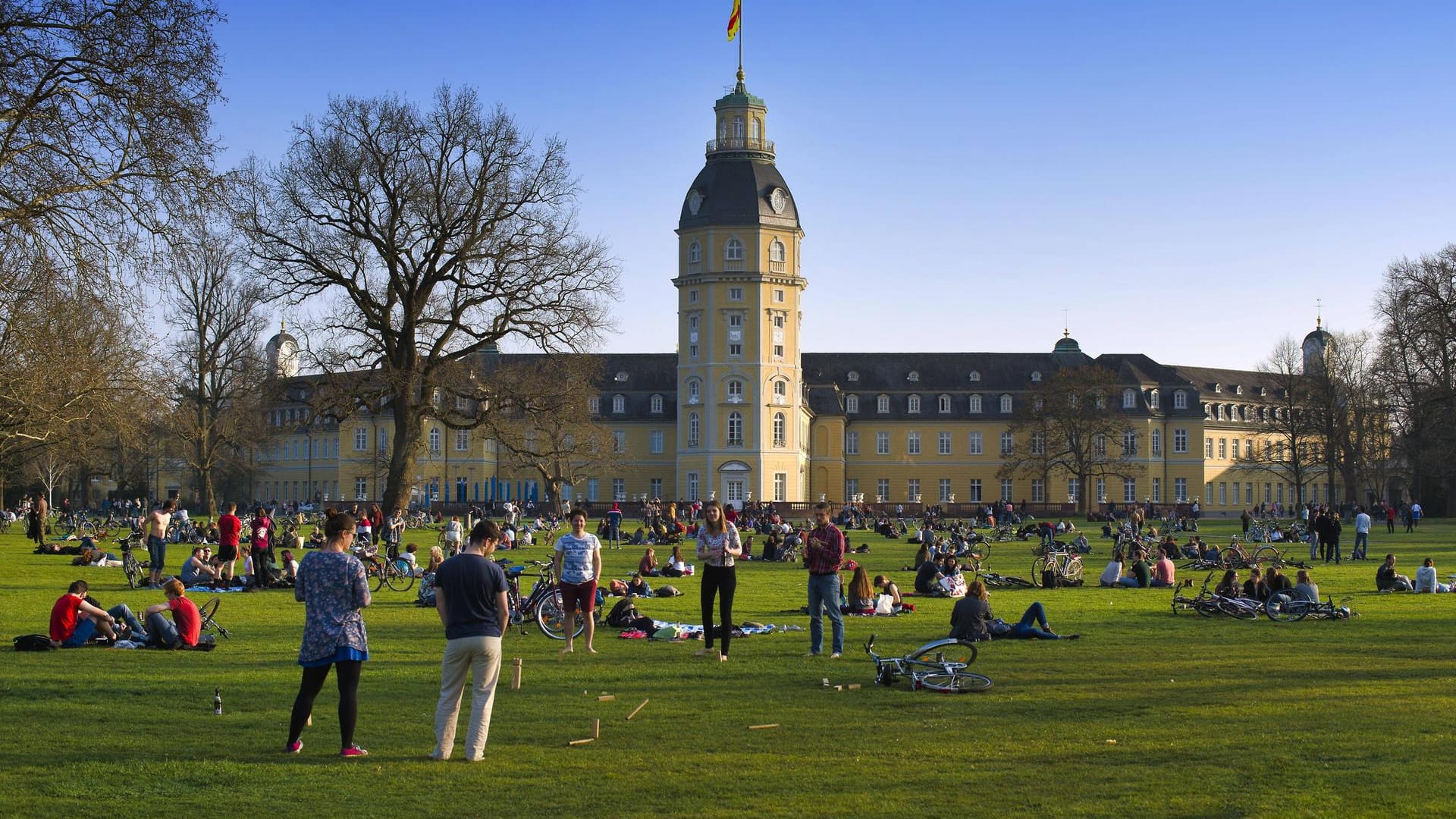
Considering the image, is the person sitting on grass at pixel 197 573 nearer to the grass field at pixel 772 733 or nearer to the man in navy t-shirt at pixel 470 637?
the grass field at pixel 772 733

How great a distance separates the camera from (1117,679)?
14.2 m

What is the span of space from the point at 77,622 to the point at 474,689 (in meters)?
8.33

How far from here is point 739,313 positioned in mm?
82625

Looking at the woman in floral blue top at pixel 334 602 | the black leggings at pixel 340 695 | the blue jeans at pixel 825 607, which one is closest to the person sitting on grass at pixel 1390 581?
the blue jeans at pixel 825 607

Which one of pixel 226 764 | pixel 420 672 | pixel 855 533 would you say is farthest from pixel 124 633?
pixel 855 533

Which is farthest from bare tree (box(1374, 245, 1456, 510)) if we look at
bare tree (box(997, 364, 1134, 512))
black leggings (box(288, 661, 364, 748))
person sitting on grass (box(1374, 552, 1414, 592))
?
black leggings (box(288, 661, 364, 748))

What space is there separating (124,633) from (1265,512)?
69.9 m

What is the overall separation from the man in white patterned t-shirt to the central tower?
215 ft

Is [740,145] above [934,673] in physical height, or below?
above

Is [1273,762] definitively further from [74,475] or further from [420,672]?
[74,475]

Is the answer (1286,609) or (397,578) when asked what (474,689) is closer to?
(1286,609)

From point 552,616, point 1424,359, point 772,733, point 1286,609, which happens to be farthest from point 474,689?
point 1424,359

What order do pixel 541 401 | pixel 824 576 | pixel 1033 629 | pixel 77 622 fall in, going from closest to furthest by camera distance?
1. pixel 824 576
2. pixel 77 622
3. pixel 1033 629
4. pixel 541 401

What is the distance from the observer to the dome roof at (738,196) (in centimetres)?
8131
